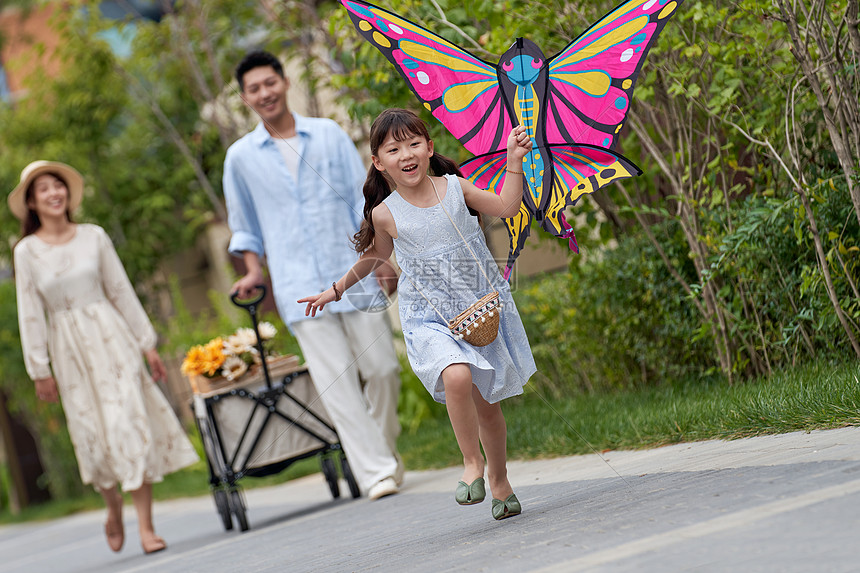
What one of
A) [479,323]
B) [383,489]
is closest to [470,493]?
[479,323]

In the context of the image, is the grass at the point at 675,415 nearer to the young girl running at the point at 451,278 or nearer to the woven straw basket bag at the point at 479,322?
the young girl running at the point at 451,278

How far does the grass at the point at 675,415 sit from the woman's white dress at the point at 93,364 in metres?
1.79

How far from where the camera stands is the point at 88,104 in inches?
523

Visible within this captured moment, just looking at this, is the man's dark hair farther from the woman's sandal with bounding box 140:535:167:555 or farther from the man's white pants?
the woman's sandal with bounding box 140:535:167:555

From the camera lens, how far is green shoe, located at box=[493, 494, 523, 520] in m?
3.73

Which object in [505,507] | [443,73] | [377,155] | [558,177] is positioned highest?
[443,73]

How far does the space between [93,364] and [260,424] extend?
118 cm

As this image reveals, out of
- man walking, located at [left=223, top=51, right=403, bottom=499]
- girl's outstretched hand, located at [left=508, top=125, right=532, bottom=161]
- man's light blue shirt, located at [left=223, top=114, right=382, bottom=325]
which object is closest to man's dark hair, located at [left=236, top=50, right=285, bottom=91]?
man walking, located at [left=223, top=51, right=403, bottom=499]

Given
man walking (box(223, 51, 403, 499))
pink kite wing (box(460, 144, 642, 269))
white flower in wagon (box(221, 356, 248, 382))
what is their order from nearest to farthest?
pink kite wing (box(460, 144, 642, 269)) < man walking (box(223, 51, 403, 499)) < white flower in wagon (box(221, 356, 248, 382))

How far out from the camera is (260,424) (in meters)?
5.94

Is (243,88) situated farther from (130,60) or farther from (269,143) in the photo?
(130,60)

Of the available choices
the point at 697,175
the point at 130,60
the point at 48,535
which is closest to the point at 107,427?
the point at 697,175

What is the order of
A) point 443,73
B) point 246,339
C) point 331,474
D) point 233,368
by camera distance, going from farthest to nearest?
1. point 331,474
2. point 246,339
3. point 233,368
4. point 443,73

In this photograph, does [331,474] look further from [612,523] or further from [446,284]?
[612,523]
